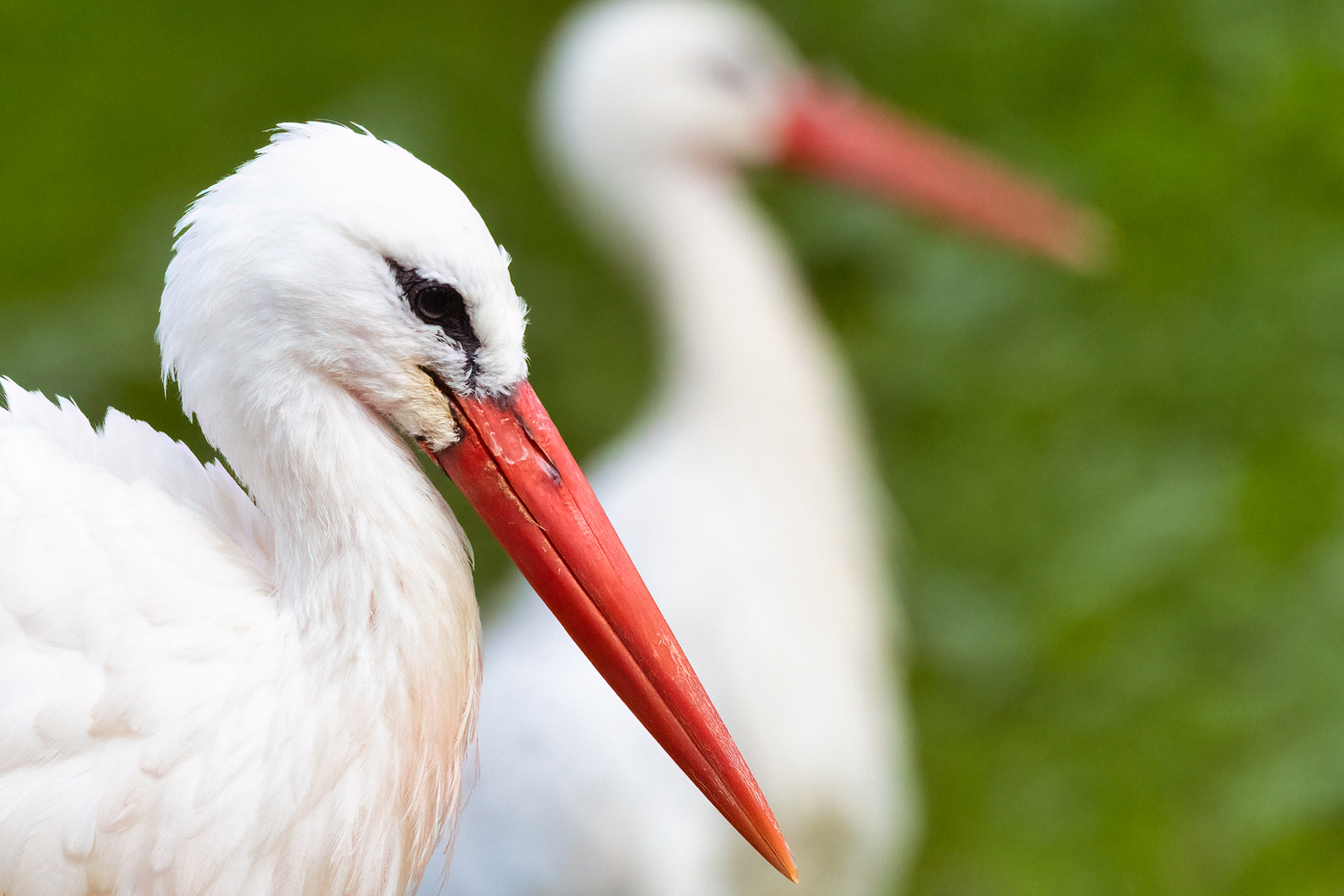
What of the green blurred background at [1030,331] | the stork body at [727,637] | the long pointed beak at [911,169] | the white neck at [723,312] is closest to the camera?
the stork body at [727,637]

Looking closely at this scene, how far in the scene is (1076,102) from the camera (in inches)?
162

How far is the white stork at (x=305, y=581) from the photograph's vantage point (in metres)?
1.08

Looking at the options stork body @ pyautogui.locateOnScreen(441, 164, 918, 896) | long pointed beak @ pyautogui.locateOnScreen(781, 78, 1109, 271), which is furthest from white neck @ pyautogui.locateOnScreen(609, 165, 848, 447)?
long pointed beak @ pyautogui.locateOnScreen(781, 78, 1109, 271)

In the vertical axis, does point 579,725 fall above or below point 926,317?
below

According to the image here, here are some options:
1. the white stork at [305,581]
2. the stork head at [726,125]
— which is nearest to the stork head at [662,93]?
the stork head at [726,125]

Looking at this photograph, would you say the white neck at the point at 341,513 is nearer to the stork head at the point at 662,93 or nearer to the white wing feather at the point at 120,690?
the white wing feather at the point at 120,690

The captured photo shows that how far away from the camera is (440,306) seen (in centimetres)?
110

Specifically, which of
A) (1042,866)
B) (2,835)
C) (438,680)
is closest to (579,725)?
(438,680)

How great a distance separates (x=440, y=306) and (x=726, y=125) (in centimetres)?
149

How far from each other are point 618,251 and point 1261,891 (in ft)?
5.14

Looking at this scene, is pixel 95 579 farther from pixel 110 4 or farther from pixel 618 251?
pixel 110 4

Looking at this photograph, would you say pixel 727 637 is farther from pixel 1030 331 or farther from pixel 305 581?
pixel 1030 331

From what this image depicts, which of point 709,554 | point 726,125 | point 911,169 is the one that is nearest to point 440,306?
point 709,554

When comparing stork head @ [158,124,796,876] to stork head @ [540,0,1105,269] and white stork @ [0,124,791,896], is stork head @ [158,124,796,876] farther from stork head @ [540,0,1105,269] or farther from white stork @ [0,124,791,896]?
stork head @ [540,0,1105,269]
